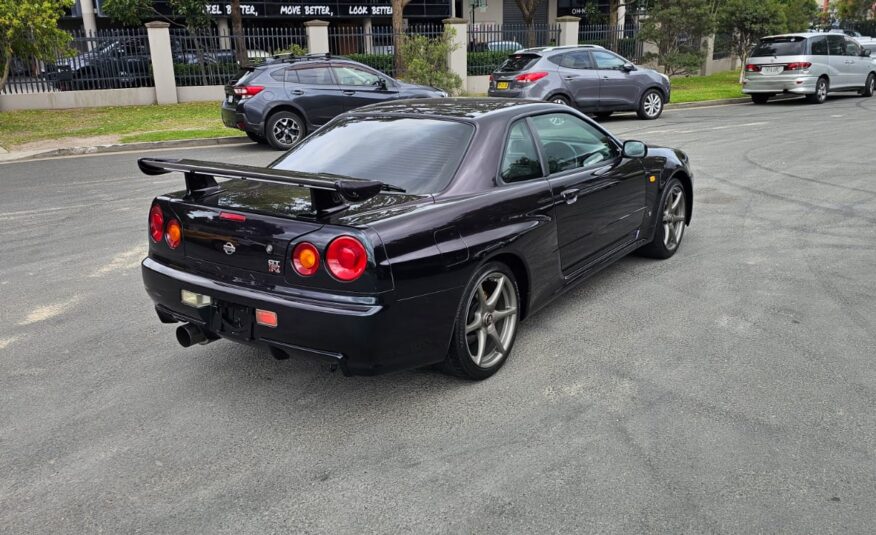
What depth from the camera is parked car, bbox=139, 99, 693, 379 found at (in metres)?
3.52

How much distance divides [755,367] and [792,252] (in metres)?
2.74

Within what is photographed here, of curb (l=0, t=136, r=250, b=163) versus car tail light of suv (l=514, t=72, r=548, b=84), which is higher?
car tail light of suv (l=514, t=72, r=548, b=84)

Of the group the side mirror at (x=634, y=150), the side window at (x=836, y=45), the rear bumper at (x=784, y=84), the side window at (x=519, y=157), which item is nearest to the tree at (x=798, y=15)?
the side window at (x=836, y=45)

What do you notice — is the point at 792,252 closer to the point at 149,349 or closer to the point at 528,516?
the point at 528,516

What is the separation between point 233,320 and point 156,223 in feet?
2.86

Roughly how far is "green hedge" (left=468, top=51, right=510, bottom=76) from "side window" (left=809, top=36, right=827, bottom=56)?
9.62 metres

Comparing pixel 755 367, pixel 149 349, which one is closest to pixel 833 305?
pixel 755 367

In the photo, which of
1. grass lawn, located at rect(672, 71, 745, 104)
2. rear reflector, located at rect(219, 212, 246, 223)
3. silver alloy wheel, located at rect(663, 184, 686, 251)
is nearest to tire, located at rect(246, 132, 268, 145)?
silver alloy wheel, located at rect(663, 184, 686, 251)

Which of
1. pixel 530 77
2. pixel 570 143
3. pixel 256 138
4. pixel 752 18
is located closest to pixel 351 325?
pixel 570 143

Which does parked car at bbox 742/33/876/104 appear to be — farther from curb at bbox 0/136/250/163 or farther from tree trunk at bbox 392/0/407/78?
curb at bbox 0/136/250/163

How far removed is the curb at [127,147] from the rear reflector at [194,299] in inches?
449

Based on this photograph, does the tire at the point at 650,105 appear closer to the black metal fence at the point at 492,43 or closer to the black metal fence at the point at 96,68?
the black metal fence at the point at 492,43

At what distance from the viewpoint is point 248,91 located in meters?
13.6

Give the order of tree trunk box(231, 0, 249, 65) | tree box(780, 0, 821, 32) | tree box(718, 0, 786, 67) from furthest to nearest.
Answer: tree box(780, 0, 821, 32)
tree box(718, 0, 786, 67)
tree trunk box(231, 0, 249, 65)
